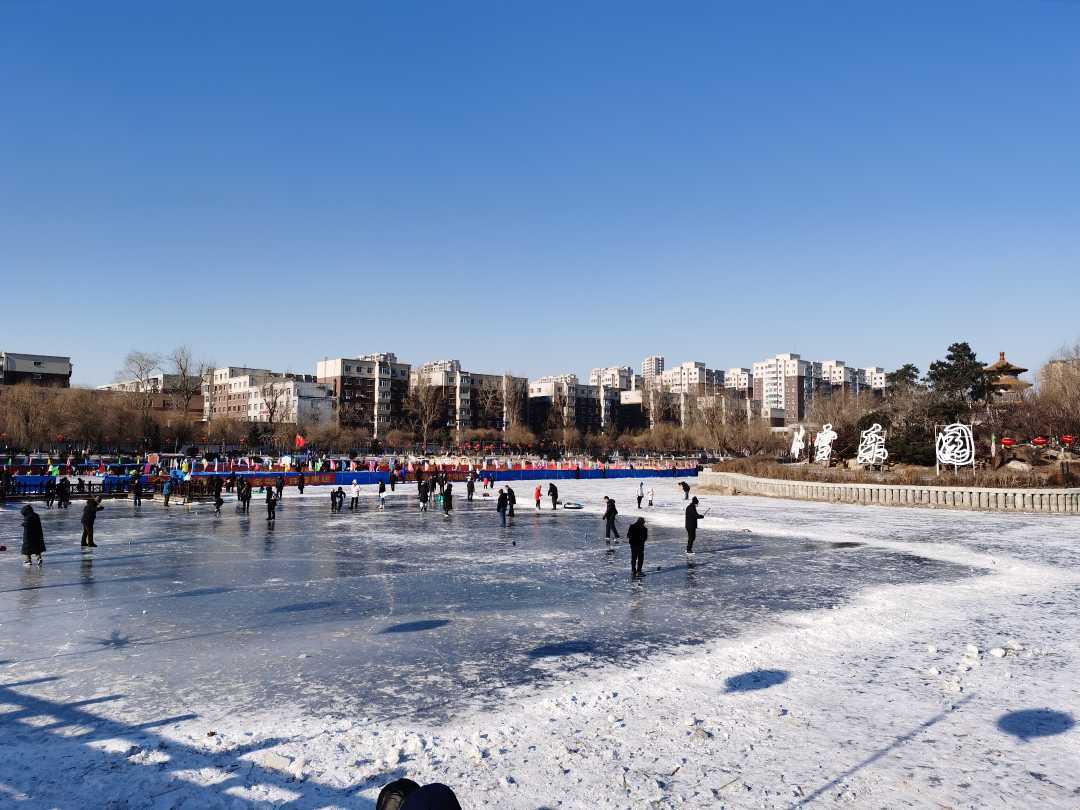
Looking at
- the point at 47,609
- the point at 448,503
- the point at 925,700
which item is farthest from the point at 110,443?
the point at 925,700

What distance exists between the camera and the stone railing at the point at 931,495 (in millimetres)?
31562

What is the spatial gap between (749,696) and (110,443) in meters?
86.1

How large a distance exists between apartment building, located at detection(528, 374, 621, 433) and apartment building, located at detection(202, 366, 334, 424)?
162 feet

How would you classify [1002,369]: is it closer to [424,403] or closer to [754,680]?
[754,680]

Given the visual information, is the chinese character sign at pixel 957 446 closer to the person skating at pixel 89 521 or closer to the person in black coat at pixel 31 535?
the person skating at pixel 89 521

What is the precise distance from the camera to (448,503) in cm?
3019

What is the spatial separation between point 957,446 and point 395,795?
41.8 m

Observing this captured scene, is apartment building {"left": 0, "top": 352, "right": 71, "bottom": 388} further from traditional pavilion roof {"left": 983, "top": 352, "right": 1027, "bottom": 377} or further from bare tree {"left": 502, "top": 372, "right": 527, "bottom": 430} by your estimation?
traditional pavilion roof {"left": 983, "top": 352, "right": 1027, "bottom": 377}

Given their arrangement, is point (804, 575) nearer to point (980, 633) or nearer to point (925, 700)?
point (980, 633)

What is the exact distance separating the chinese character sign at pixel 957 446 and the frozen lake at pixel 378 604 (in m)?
17.4

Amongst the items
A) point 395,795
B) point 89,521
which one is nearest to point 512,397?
point 89,521

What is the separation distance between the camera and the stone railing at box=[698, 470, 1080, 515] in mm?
31562

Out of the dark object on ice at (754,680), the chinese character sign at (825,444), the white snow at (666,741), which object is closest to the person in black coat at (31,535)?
the white snow at (666,741)

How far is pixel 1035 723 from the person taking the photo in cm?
769
